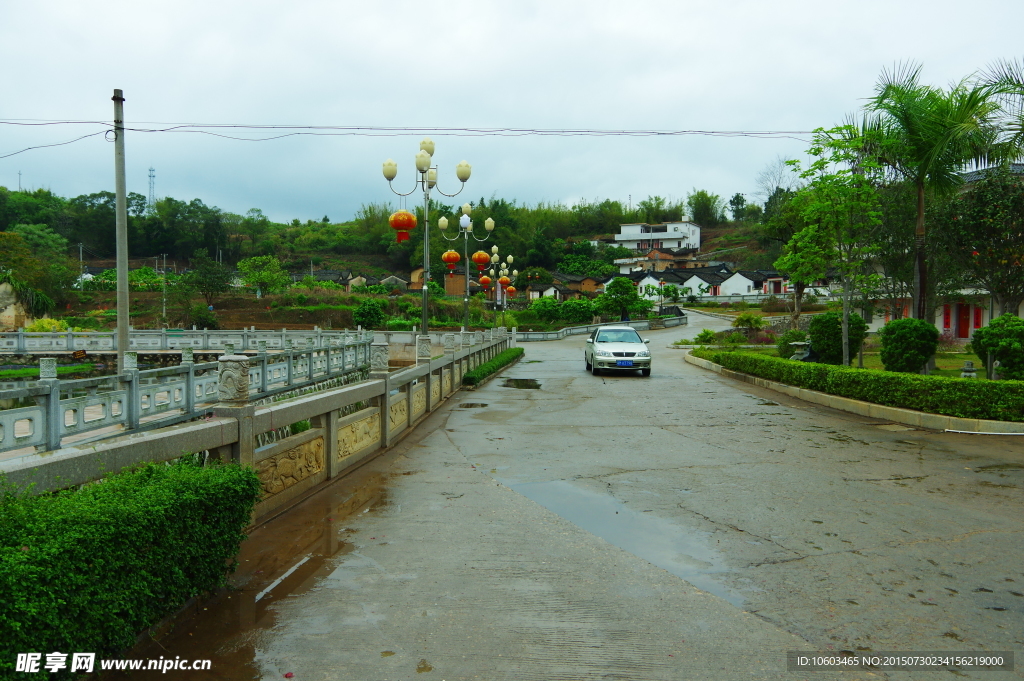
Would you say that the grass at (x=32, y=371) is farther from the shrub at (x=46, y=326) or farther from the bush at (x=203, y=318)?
the bush at (x=203, y=318)

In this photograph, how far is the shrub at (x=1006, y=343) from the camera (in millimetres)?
12047

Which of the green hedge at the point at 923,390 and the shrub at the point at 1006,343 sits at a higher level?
the shrub at the point at 1006,343

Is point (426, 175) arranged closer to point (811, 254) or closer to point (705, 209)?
point (811, 254)

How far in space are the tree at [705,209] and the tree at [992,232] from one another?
351 feet

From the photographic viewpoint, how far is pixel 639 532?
6020mm

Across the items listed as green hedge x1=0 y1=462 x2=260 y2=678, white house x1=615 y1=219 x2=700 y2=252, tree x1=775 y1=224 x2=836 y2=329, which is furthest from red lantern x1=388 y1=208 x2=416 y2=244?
white house x1=615 y1=219 x2=700 y2=252

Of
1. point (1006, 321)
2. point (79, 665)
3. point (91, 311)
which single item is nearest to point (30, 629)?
point (79, 665)

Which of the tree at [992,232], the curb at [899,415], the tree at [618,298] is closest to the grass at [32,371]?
the curb at [899,415]

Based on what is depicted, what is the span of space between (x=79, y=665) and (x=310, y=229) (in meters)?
125

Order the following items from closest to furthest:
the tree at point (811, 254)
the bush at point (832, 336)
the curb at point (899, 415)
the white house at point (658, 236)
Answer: the curb at point (899, 415), the tree at point (811, 254), the bush at point (832, 336), the white house at point (658, 236)

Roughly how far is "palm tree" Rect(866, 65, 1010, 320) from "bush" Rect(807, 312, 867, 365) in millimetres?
1650

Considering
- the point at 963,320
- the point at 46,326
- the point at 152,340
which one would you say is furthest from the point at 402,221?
the point at 46,326

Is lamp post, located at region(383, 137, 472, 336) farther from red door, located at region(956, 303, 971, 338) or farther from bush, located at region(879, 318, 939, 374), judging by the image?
red door, located at region(956, 303, 971, 338)

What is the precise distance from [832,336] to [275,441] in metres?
14.7
